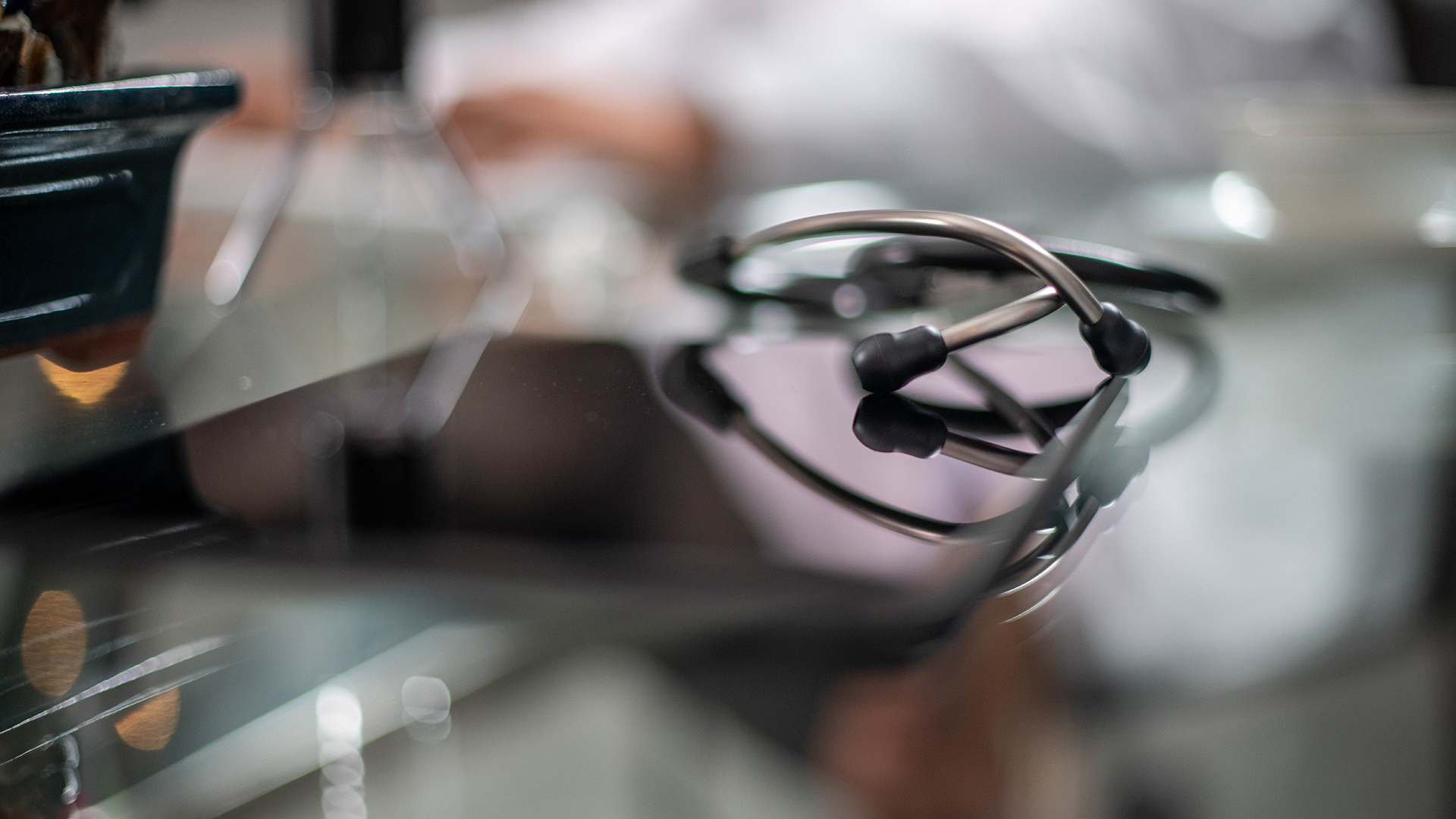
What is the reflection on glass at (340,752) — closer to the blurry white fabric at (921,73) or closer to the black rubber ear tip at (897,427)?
the black rubber ear tip at (897,427)

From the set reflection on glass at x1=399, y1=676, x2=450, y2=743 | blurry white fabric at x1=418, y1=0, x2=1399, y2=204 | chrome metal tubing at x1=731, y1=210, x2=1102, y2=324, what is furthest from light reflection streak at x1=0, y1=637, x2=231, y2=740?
blurry white fabric at x1=418, y1=0, x2=1399, y2=204

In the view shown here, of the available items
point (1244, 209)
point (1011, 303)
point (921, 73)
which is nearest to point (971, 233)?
point (1011, 303)

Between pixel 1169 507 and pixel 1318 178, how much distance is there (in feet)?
1.20

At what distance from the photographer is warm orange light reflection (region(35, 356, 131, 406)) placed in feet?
0.96

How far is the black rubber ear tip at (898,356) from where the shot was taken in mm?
281

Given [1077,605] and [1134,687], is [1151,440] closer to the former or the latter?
[1077,605]

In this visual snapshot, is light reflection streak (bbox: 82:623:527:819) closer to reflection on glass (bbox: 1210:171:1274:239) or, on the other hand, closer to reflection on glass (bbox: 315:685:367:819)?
reflection on glass (bbox: 315:685:367:819)

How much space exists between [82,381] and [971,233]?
25cm

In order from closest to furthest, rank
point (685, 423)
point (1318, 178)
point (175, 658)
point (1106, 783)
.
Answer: point (175, 658) < point (685, 423) < point (1106, 783) < point (1318, 178)

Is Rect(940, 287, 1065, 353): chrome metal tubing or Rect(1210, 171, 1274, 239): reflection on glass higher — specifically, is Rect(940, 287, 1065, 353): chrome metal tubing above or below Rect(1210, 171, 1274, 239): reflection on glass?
above

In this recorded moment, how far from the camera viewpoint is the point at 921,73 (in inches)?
52.0

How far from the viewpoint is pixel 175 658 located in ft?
0.57

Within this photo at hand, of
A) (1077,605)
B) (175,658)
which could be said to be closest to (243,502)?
(175,658)

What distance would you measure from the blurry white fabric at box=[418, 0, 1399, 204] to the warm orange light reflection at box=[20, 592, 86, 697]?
993 mm
